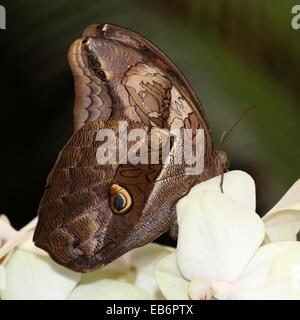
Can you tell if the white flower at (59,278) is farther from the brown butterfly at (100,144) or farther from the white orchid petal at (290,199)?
the white orchid petal at (290,199)

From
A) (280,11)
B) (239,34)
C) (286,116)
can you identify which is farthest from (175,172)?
(239,34)

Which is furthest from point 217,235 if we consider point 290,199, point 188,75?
point 188,75

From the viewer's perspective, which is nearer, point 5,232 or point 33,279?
point 33,279

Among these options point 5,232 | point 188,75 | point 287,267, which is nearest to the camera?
point 287,267

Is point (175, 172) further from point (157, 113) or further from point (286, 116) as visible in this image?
point (286, 116)

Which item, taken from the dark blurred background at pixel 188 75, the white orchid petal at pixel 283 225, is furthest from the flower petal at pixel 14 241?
the dark blurred background at pixel 188 75

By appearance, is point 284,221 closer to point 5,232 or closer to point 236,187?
point 236,187

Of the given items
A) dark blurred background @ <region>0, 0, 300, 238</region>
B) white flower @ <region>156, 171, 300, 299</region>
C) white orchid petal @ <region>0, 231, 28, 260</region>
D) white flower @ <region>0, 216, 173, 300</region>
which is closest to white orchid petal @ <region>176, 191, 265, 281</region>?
white flower @ <region>156, 171, 300, 299</region>
